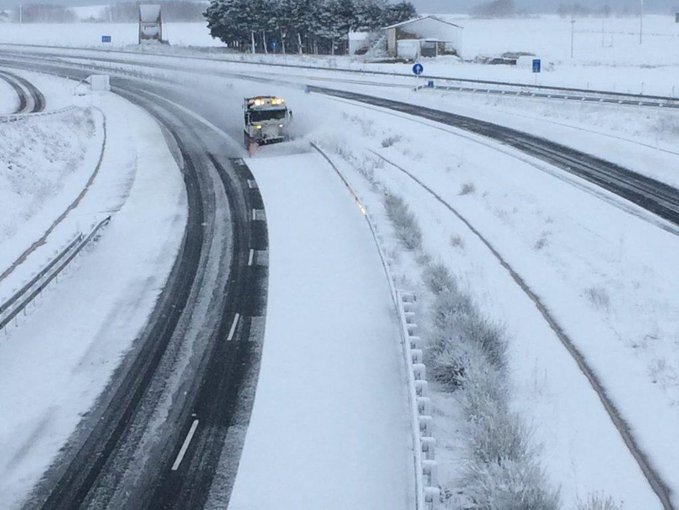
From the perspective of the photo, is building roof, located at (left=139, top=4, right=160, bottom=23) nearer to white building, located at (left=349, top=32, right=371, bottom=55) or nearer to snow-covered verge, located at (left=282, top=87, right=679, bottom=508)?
white building, located at (left=349, top=32, right=371, bottom=55)

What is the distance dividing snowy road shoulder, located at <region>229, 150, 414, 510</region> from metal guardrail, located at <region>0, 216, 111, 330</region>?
5726mm

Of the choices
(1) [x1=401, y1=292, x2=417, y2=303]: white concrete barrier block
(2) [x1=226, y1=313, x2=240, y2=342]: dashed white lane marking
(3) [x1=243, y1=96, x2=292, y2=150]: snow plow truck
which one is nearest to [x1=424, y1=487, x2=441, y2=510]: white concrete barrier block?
(2) [x1=226, y1=313, x2=240, y2=342]: dashed white lane marking

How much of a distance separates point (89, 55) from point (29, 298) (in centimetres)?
9299

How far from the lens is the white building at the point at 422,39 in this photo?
3447 inches

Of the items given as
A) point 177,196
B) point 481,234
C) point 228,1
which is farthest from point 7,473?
point 228,1

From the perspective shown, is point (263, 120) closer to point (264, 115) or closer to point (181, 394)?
point (264, 115)

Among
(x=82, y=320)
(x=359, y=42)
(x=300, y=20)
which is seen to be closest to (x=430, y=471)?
(x=82, y=320)

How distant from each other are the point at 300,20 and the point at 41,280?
86.0 meters

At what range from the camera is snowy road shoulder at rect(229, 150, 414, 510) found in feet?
40.6

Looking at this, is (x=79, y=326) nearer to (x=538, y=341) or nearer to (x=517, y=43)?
(x=538, y=341)

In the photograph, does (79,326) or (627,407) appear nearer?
(627,407)

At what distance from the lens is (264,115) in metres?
41.0

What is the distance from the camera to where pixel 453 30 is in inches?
3612

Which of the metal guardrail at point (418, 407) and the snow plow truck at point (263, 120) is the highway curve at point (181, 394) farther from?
the snow plow truck at point (263, 120)
